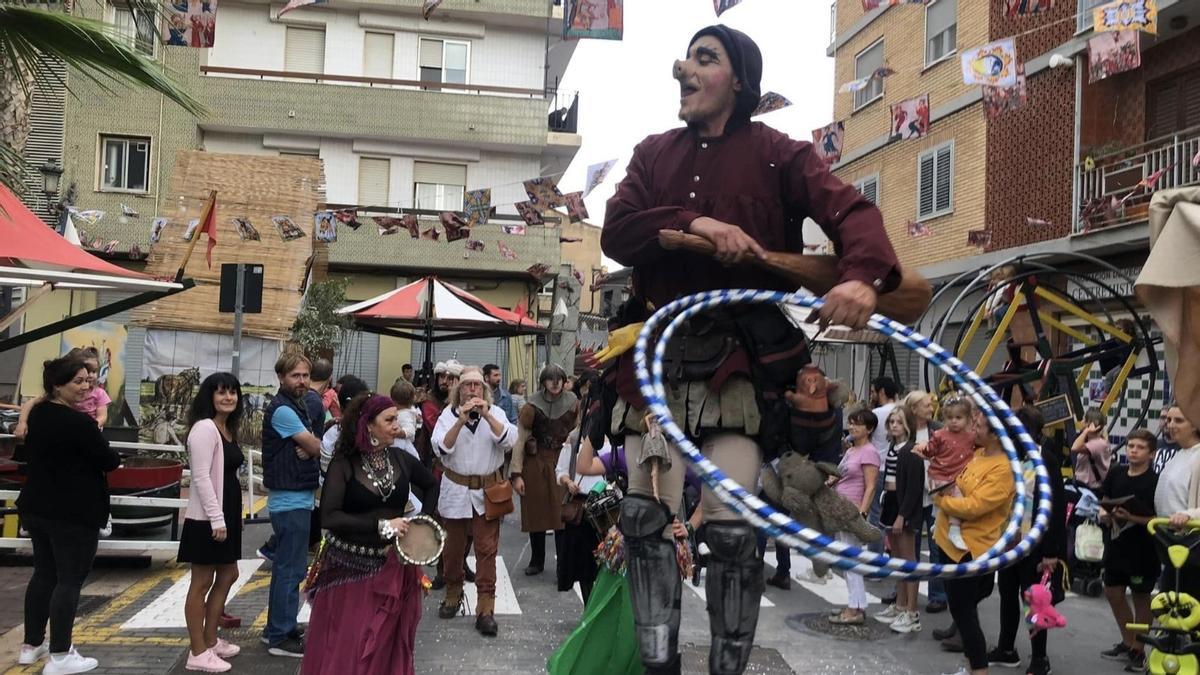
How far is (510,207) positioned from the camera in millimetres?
27547

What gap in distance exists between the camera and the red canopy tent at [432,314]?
1519 centimetres

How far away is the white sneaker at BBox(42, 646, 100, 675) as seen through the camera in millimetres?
5867

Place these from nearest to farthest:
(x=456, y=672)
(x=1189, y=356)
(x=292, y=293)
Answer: (x=1189, y=356) < (x=456, y=672) < (x=292, y=293)

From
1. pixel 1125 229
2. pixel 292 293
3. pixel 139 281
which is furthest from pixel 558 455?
pixel 1125 229

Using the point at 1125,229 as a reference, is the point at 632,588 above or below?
below

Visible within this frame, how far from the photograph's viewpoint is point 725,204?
10.7ft

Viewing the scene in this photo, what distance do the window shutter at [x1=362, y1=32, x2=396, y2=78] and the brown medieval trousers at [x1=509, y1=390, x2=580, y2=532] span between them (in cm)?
1943

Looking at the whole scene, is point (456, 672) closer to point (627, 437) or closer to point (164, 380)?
point (627, 437)

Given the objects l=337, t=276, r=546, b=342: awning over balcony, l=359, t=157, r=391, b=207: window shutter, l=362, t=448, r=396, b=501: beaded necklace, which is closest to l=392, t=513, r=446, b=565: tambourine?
l=362, t=448, r=396, b=501: beaded necklace

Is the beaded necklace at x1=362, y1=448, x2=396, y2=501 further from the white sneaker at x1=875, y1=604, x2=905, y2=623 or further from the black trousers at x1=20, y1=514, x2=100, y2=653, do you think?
the white sneaker at x1=875, y1=604, x2=905, y2=623

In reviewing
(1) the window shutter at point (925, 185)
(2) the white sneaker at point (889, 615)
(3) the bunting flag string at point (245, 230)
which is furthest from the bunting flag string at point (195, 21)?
(1) the window shutter at point (925, 185)

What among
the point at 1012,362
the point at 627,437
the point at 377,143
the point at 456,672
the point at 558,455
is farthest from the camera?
the point at 377,143

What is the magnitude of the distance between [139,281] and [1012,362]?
840cm

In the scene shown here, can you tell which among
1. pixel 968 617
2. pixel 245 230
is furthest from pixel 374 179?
pixel 968 617
